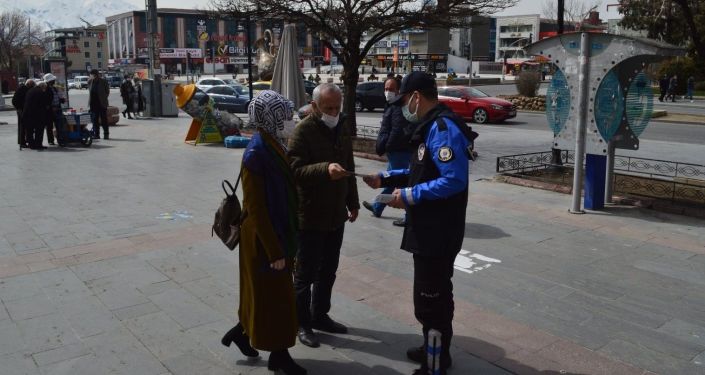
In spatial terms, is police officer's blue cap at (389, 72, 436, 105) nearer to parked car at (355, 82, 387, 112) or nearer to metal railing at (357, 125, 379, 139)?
metal railing at (357, 125, 379, 139)

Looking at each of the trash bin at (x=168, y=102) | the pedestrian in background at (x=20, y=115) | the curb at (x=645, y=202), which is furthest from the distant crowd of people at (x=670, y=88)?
the pedestrian in background at (x=20, y=115)

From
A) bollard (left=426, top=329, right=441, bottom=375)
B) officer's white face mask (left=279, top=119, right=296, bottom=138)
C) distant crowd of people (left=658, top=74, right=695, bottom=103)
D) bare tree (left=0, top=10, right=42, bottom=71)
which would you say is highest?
bare tree (left=0, top=10, right=42, bottom=71)

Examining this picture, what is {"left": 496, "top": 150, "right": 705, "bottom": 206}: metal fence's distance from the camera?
28.2ft

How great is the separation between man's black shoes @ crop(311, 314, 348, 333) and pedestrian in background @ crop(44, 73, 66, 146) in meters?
11.5

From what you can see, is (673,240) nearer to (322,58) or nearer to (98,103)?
(98,103)

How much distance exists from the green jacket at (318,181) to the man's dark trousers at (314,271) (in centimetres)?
10

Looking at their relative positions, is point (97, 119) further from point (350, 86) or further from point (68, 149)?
point (350, 86)

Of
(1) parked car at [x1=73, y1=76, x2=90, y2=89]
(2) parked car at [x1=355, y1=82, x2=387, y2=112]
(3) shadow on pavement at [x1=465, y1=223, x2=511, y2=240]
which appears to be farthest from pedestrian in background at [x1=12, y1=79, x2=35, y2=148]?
(1) parked car at [x1=73, y1=76, x2=90, y2=89]

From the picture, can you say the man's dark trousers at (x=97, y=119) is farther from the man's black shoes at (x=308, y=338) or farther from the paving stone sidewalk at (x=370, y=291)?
the man's black shoes at (x=308, y=338)

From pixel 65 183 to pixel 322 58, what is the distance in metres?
87.2

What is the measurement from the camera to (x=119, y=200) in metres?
8.67

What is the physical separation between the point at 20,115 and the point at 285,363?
12650 mm

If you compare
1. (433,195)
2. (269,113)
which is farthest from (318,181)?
(433,195)

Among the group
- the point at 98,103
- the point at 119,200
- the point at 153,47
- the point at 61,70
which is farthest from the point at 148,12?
the point at 119,200
